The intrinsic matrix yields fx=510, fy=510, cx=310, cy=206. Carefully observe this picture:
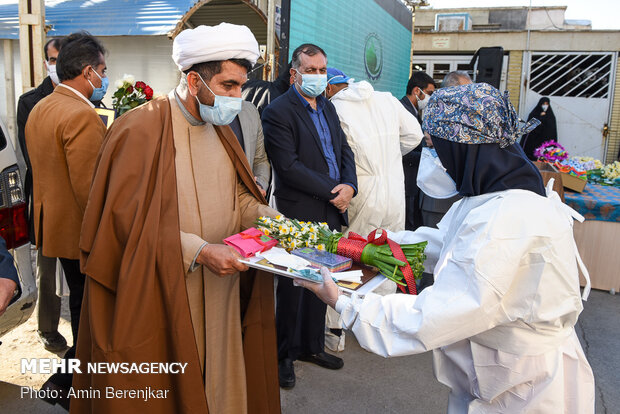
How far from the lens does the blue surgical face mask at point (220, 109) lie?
2350 millimetres

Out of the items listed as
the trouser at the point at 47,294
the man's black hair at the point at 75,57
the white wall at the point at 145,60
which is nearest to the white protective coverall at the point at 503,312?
the man's black hair at the point at 75,57

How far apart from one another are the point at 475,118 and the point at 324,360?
98.1 inches

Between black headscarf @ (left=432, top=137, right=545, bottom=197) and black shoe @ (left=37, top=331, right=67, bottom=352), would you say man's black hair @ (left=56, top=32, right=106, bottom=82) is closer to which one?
black shoe @ (left=37, top=331, right=67, bottom=352)

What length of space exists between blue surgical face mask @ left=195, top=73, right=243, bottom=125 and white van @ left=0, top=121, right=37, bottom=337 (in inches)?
58.5

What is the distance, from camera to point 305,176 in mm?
3580

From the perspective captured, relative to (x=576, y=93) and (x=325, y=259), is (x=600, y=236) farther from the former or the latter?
(x=576, y=93)

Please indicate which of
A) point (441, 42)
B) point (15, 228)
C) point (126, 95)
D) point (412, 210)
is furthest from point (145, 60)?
point (441, 42)

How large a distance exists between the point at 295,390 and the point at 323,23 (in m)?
3.89

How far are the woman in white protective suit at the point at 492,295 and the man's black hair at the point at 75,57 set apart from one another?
7.35 ft

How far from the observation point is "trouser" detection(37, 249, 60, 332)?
12.7ft

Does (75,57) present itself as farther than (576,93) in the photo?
No

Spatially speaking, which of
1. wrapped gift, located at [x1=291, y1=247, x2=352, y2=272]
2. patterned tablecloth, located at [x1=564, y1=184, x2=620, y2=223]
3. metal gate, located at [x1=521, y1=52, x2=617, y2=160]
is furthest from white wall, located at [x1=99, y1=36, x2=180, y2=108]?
metal gate, located at [x1=521, y1=52, x2=617, y2=160]

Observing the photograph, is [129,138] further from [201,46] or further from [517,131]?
[517,131]

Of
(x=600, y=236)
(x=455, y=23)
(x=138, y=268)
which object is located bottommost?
(x=600, y=236)
